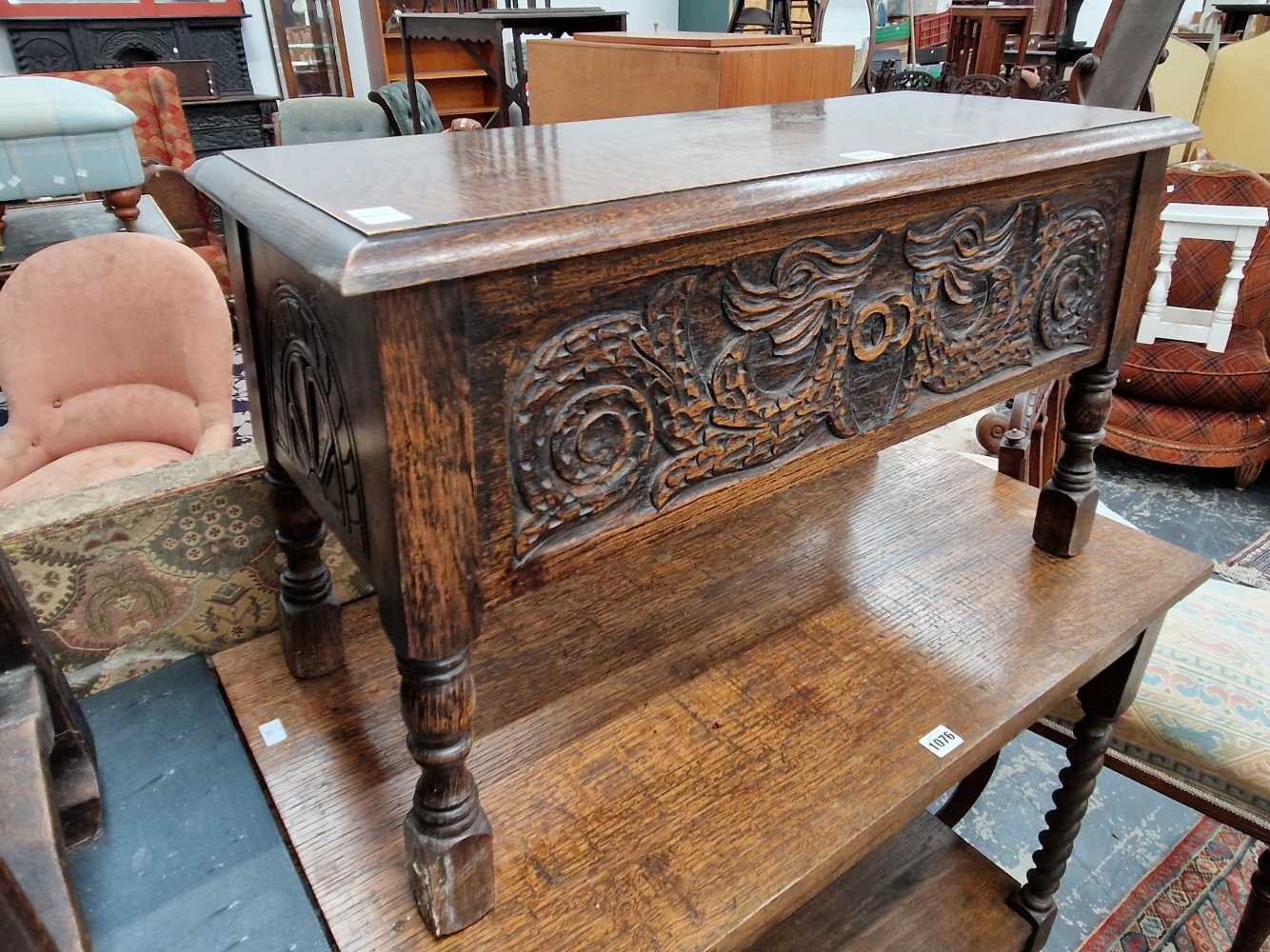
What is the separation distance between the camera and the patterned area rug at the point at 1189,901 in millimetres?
1320

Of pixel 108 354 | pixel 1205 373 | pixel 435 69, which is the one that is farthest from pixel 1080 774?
pixel 435 69

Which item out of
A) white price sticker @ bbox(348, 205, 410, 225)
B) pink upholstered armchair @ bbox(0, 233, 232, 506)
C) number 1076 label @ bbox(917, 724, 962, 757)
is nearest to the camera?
white price sticker @ bbox(348, 205, 410, 225)

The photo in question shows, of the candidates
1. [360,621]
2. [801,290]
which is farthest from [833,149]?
[360,621]

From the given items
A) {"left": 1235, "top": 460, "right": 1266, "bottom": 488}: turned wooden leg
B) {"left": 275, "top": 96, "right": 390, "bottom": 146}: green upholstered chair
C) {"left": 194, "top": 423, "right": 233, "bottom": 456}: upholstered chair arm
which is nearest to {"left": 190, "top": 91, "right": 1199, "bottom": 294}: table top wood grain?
{"left": 194, "top": 423, "right": 233, "bottom": 456}: upholstered chair arm

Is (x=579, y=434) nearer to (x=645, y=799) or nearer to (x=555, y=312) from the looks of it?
(x=555, y=312)

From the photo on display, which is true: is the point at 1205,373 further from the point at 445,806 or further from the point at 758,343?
the point at 445,806

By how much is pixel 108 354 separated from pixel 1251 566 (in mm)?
2493

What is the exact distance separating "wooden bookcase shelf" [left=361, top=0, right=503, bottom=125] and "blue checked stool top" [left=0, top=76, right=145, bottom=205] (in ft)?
12.8

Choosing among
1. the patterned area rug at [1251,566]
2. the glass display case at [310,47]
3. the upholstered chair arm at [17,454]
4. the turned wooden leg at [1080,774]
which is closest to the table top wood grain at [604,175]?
the turned wooden leg at [1080,774]

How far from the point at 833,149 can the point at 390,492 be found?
0.44 meters

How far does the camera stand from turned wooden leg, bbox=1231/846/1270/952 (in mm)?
1126

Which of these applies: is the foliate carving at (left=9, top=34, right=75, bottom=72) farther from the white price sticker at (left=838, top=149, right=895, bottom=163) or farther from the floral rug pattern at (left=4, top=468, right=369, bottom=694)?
the white price sticker at (left=838, top=149, right=895, bottom=163)

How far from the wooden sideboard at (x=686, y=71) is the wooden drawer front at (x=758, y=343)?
61cm

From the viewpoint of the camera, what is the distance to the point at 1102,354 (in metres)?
0.98
